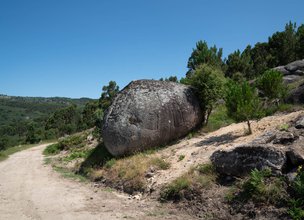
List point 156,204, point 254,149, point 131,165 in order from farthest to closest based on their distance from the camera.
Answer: point 131,165, point 156,204, point 254,149

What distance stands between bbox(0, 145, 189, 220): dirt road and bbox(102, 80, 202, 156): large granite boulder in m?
2.84

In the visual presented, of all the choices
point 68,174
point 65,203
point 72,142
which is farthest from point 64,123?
point 65,203

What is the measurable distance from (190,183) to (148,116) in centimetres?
541

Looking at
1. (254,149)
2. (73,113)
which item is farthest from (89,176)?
(73,113)

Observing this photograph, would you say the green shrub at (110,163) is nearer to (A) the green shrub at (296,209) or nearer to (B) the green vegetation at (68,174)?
(B) the green vegetation at (68,174)

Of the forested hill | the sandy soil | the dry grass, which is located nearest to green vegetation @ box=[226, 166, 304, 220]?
the sandy soil

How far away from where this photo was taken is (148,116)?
521 inches

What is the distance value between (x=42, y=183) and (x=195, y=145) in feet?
22.2

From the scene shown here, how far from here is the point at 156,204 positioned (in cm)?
836

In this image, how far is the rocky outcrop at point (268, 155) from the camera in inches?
281

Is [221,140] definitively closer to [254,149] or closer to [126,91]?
[254,149]

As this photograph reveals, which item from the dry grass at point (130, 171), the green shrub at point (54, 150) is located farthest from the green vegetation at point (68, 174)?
the green shrub at point (54, 150)

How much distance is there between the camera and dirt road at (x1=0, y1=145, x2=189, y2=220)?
7598mm

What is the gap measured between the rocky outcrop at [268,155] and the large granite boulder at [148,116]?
16.2ft
